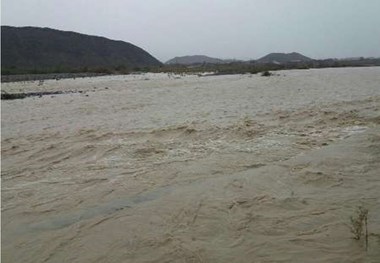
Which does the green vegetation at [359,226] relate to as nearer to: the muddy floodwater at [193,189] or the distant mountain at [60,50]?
the muddy floodwater at [193,189]

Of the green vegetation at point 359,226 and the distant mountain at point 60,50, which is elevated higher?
the distant mountain at point 60,50

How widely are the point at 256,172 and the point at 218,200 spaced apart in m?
1.44

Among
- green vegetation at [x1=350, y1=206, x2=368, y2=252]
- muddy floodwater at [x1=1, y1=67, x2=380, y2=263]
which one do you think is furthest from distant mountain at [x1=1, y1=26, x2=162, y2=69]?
green vegetation at [x1=350, y1=206, x2=368, y2=252]

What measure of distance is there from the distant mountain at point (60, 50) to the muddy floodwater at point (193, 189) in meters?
74.6

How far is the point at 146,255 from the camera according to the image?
4.34m

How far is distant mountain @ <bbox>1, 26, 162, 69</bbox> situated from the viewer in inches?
3460

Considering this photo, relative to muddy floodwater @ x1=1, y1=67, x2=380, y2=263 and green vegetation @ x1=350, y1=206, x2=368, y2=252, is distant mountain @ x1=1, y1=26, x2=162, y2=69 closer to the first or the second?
muddy floodwater @ x1=1, y1=67, x2=380, y2=263

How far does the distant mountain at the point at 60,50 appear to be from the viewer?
87875 mm

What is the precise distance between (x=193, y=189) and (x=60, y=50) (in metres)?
99.4

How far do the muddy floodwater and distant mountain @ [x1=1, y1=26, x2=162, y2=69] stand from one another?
7464cm

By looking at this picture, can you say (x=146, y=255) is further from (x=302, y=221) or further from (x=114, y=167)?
(x=114, y=167)

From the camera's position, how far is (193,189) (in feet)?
20.8

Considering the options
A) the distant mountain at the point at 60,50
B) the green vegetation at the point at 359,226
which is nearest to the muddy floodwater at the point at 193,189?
the green vegetation at the point at 359,226

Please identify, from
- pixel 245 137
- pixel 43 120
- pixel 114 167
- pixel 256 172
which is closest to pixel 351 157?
pixel 256 172
